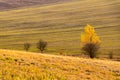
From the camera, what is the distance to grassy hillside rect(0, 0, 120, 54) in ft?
385

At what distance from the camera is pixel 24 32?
151 meters

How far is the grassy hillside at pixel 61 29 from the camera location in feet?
385

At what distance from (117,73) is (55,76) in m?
7.63

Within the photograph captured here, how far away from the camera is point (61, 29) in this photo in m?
153

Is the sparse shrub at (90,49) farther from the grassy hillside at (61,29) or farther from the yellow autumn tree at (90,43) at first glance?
the grassy hillside at (61,29)

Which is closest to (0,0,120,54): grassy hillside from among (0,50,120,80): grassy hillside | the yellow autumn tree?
the yellow autumn tree

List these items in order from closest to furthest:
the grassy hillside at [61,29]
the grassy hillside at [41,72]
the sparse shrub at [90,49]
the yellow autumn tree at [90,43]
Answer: the grassy hillside at [41,72] → the sparse shrub at [90,49] → the yellow autumn tree at [90,43] → the grassy hillside at [61,29]

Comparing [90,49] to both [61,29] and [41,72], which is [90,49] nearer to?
[41,72]

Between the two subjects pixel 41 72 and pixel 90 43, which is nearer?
pixel 41 72

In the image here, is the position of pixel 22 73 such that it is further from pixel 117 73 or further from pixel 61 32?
pixel 61 32

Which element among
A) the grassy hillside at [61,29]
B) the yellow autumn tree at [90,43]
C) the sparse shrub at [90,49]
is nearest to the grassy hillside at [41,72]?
the sparse shrub at [90,49]

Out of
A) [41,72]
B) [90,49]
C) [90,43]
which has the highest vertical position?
[90,43]

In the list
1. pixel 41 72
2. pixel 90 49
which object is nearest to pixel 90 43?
pixel 90 49

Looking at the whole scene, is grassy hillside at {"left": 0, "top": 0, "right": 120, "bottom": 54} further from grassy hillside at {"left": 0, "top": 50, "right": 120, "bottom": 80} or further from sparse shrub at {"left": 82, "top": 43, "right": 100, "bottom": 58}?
grassy hillside at {"left": 0, "top": 50, "right": 120, "bottom": 80}
